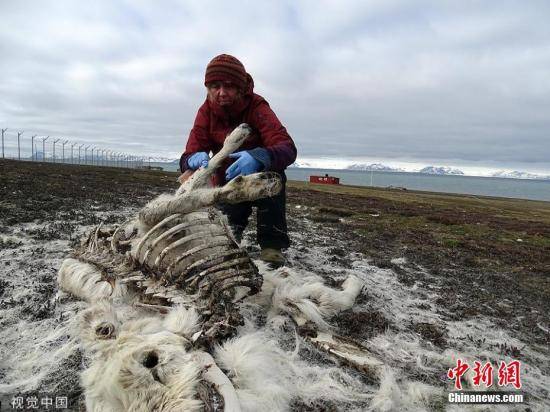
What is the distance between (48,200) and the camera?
10.8m

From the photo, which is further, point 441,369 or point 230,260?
point 230,260

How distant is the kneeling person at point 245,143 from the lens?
4648 mm

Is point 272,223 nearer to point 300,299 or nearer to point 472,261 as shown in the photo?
point 300,299

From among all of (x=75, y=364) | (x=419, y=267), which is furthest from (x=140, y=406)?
(x=419, y=267)

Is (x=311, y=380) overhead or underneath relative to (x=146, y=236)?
underneath

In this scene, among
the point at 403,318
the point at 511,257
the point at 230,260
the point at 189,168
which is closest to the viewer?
the point at 230,260

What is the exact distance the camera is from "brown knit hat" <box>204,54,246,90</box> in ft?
15.3

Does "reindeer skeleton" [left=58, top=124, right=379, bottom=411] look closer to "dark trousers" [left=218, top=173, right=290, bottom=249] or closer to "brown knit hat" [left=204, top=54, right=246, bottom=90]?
"brown knit hat" [left=204, top=54, right=246, bottom=90]

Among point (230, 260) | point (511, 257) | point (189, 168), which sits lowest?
point (511, 257)

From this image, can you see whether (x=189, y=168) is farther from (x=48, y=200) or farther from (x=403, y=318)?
(x=48, y=200)

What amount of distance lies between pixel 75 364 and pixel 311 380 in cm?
175
